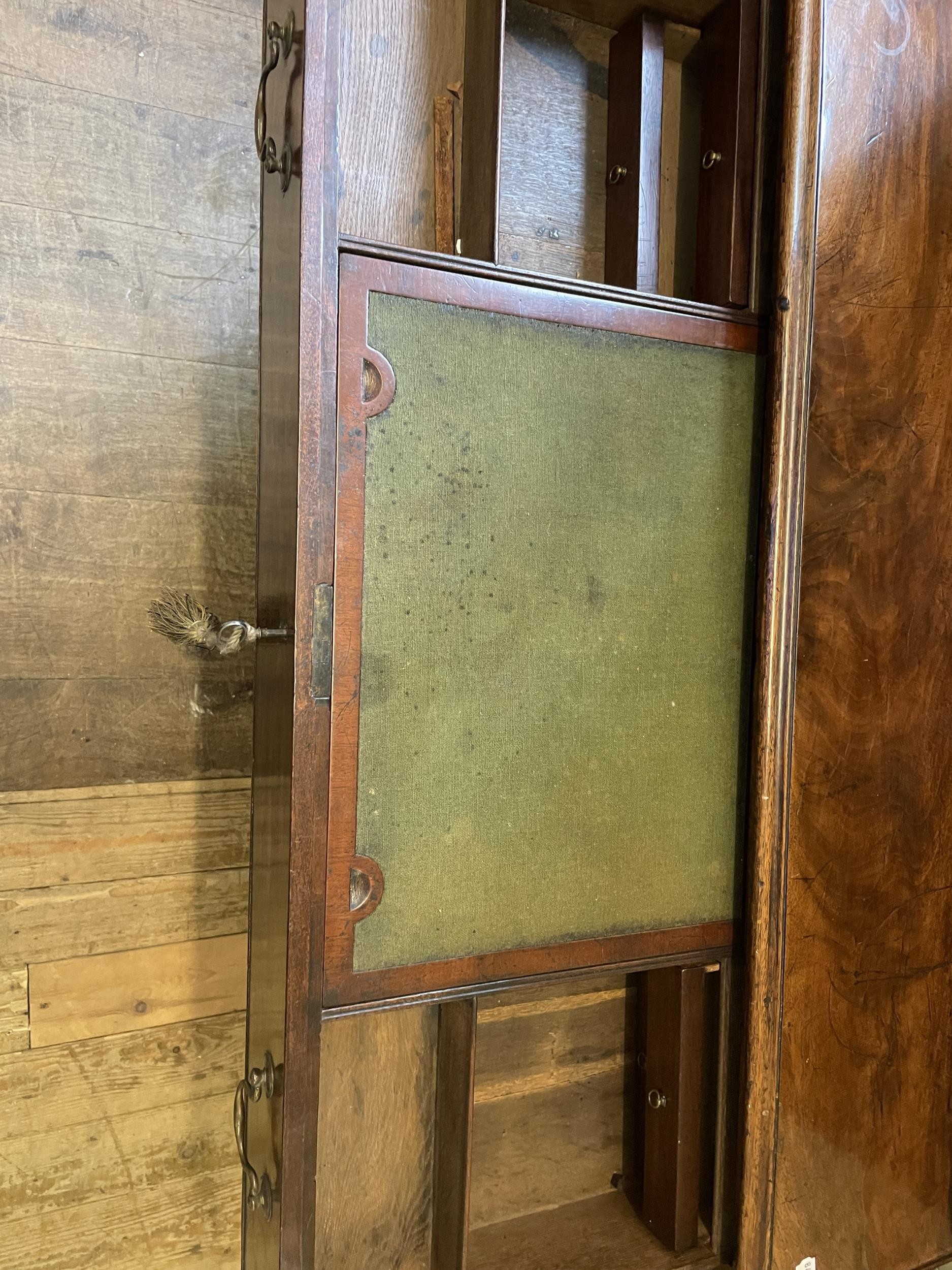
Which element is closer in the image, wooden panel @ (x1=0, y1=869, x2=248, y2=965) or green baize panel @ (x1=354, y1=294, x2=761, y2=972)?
green baize panel @ (x1=354, y1=294, x2=761, y2=972)

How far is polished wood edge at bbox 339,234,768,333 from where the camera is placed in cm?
83

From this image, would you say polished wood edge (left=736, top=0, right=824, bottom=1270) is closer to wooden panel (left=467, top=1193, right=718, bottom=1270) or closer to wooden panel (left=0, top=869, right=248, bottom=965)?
wooden panel (left=467, top=1193, right=718, bottom=1270)

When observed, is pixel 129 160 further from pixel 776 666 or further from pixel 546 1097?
pixel 546 1097

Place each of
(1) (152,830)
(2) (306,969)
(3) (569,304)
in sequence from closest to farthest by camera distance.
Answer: (2) (306,969)
(3) (569,304)
(1) (152,830)

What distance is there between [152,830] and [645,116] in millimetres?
1031

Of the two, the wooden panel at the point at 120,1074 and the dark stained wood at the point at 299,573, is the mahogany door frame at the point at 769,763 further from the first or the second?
the wooden panel at the point at 120,1074

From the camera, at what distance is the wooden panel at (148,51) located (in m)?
0.97

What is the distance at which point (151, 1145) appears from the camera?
1.08 metres

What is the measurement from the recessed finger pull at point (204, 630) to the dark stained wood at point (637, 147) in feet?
2.11

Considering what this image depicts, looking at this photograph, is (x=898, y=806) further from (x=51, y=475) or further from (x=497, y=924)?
(x=51, y=475)

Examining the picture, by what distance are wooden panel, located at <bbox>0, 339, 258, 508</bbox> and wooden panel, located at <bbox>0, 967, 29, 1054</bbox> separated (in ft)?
1.68

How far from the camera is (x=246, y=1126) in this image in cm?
97

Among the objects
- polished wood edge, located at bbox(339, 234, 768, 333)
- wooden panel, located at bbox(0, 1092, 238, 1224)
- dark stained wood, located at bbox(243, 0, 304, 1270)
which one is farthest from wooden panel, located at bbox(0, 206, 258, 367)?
wooden panel, located at bbox(0, 1092, 238, 1224)

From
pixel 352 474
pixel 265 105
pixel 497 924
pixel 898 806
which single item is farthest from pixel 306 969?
pixel 265 105
